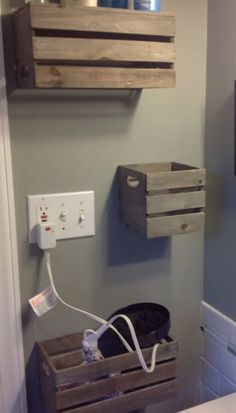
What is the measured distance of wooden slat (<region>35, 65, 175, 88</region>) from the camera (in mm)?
1056

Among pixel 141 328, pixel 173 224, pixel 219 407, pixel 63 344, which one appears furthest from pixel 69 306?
pixel 219 407

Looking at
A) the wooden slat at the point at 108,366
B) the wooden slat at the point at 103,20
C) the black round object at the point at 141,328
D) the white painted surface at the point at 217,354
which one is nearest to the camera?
the wooden slat at the point at 103,20

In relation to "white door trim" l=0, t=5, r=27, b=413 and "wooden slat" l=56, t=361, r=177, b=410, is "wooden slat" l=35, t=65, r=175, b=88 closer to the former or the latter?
"white door trim" l=0, t=5, r=27, b=413

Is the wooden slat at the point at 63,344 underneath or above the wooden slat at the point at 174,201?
underneath

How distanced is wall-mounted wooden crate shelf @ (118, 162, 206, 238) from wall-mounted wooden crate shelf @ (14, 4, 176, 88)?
0.23 metres

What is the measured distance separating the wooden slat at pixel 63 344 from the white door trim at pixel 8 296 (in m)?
0.07

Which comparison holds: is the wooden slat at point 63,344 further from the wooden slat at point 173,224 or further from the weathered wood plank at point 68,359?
the wooden slat at point 173,224

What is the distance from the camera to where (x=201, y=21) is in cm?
138

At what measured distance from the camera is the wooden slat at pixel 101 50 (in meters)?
1.04

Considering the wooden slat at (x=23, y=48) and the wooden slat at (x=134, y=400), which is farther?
the wooden slat at (x=134, y=400)

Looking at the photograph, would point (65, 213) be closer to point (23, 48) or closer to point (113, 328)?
point (113, 328)

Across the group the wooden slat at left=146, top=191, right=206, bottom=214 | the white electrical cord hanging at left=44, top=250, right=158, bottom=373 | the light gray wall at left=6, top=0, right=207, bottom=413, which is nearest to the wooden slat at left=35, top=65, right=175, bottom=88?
the light gray wall at left=6, top=0, right=207, bottom=413

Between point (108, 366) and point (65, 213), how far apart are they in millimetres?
404

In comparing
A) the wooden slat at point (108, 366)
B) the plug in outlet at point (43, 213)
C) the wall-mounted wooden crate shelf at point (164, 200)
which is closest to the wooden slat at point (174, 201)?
the wall-mounted wooden crate shelf at point (164, 200)
